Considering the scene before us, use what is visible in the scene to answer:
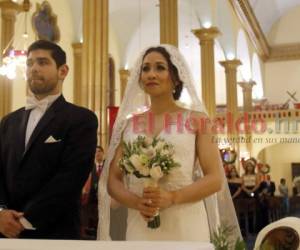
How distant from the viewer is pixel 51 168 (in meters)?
2.93

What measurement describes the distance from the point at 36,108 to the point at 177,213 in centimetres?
110

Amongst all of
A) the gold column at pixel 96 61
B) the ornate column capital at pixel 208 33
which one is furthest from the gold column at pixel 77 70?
the gold column at pixel 96 61

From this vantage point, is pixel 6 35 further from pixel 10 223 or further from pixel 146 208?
pixel 146 208

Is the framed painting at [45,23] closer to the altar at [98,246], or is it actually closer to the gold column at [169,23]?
the gold column at [169,23]

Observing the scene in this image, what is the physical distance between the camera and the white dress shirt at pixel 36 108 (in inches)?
121

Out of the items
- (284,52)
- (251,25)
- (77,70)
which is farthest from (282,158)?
(77,70)

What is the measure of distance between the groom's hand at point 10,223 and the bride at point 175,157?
1.71 feet

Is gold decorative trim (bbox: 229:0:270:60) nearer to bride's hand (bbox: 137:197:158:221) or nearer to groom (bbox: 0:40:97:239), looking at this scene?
groom (bbox: 0:40:97:239)

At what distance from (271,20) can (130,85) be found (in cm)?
3081

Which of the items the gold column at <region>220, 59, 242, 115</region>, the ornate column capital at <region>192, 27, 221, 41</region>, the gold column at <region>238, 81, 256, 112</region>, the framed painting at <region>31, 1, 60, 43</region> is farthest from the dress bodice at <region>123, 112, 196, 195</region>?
the gold column at <region>238, 81, 256, 112</region>

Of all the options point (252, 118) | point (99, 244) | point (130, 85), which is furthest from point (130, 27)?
point (99, 244)

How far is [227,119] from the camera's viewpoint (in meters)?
23.4

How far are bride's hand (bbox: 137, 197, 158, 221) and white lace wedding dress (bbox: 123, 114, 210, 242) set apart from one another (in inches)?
8.6

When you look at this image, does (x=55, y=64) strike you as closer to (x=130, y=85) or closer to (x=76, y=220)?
(x=130, y=85)
